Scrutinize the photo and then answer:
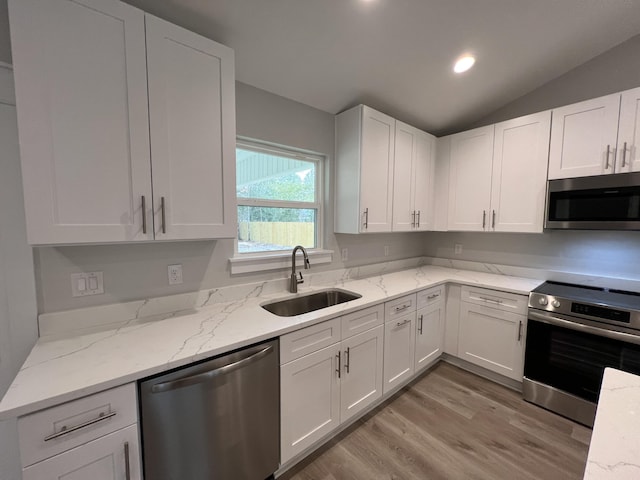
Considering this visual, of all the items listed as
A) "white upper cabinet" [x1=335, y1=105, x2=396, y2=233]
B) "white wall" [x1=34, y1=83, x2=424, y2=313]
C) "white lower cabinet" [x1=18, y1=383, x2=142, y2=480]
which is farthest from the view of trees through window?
"white lower cabinet" [x1=18, y1=383, x2=142, y2=480]

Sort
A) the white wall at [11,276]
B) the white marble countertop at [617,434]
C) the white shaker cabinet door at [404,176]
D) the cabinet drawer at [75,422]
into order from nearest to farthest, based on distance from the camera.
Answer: the white marble countertop at [617,434], the cabinet drawer at [75,422], the white wall at [11,276], the white shaker cabinet door at [404,176]

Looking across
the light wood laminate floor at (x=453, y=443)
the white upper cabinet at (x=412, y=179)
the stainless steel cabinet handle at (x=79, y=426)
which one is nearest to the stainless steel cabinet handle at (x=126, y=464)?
the stainless steel cabinet handle at (x=79, y=426)

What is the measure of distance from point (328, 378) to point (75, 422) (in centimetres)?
117

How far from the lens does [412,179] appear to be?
2.68 metres

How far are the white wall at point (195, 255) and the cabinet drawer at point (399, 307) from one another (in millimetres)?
647

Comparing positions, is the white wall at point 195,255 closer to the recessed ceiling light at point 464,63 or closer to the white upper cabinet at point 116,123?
the white upper cabinet at point 116,123

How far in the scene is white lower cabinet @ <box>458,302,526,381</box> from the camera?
2.24 meters

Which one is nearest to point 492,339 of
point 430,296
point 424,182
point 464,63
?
point 430,296

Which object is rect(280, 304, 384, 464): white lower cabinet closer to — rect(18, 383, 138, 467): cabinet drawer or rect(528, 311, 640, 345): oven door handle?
rect(18, 383, 138, 467): cabinet drawer

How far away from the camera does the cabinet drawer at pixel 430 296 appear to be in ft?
7.59

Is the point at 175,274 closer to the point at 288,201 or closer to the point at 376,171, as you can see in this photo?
the point at 288,201

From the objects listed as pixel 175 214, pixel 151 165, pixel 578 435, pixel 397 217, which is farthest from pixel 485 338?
pixel 151 165

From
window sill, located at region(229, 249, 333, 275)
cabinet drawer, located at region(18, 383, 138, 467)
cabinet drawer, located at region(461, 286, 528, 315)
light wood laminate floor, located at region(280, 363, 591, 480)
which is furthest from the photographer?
cabinet drawer, located at region(461, 286, 528, 315)

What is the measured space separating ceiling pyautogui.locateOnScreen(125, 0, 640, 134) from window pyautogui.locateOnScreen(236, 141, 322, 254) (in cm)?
46
